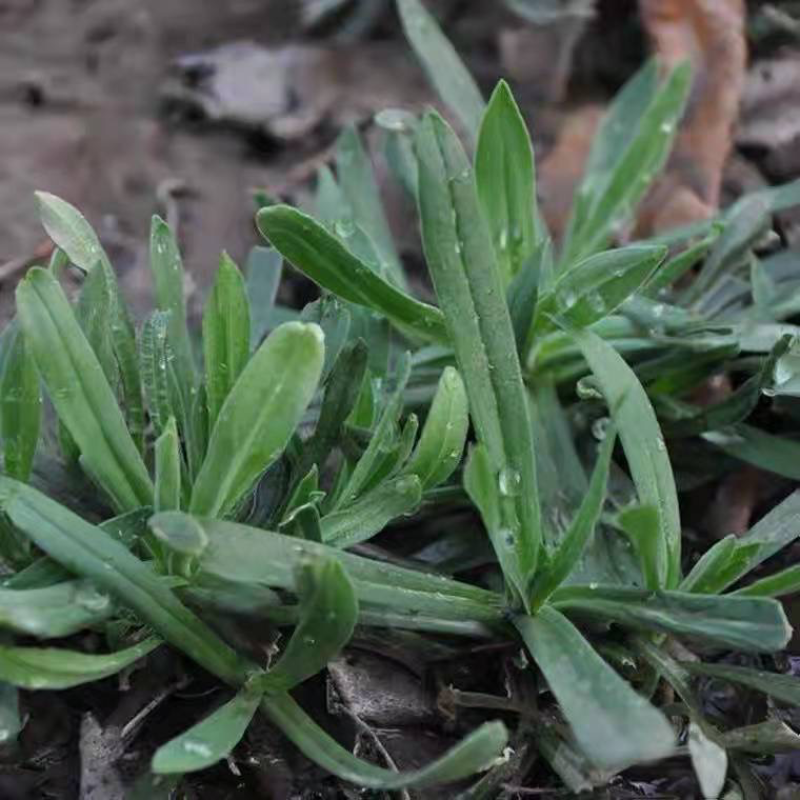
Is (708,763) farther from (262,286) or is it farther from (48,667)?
(262,286)

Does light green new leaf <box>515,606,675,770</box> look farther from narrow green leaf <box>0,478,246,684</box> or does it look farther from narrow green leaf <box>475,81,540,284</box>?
narrow green leaf <box>475,81,540,284</box>

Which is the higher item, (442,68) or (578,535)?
(442,68)

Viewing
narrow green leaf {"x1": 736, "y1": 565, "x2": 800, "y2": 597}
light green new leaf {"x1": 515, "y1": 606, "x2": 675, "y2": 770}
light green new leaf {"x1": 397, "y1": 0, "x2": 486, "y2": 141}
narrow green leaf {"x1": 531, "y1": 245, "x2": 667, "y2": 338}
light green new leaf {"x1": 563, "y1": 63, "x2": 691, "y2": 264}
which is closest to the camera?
light green new leaf {"x1": 515, "y1": 606, "x2": 675, "y2": 770}

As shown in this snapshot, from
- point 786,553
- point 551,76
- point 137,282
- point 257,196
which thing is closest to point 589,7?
point 551,76

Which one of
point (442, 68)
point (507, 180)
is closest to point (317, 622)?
point (507, 180)

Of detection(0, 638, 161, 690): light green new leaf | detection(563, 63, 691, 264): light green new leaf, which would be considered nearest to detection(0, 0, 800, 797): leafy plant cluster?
detection(0, 638, 161, 690): light green new leaf

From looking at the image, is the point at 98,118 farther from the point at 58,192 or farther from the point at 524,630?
→ the point at 524,630
